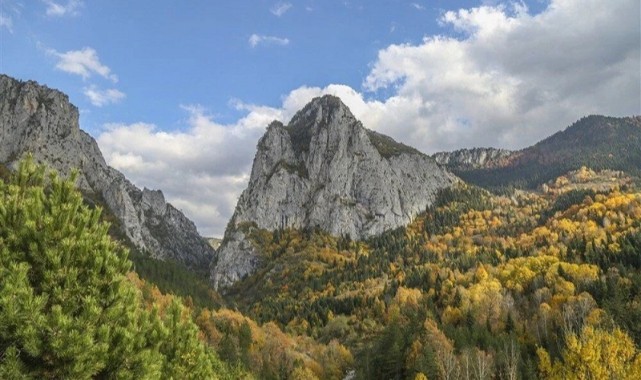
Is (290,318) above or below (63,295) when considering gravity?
below

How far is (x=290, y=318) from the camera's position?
187 metres

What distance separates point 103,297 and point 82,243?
1507 millimetres

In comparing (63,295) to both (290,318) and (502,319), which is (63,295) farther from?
(290,318)

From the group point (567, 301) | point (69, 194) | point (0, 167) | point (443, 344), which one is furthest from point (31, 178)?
point (0, 167)

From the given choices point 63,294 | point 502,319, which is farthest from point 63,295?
point 502,319

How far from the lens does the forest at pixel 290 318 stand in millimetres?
11164

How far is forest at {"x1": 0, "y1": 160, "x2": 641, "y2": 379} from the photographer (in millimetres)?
11164

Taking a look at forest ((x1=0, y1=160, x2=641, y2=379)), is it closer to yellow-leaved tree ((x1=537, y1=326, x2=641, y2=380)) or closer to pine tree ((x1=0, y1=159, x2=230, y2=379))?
pine tree ((x1=0, y1=159, x2=230, y2=379))

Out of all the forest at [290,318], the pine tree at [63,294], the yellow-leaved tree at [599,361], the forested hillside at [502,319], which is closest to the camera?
the pine tree at [63,294]

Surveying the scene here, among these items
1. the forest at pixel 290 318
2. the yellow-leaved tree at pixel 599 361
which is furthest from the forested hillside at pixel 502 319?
the forest at pixel 290 318

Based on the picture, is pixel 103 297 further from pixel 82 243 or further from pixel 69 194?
pixel 69 194

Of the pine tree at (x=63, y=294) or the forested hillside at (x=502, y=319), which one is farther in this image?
the forested hillside at (x=502, y=319)

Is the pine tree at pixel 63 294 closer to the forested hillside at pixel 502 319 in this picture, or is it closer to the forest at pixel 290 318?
the forest at pixel 290 318

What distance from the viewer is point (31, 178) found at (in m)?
13.6
